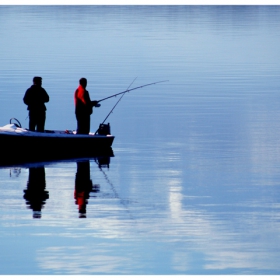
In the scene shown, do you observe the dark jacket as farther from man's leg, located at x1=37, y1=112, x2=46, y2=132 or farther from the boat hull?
the boat hull

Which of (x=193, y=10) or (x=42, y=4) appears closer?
(x=193, y=10)

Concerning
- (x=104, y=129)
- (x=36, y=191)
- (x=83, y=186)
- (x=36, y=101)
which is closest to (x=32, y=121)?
(x=36, y=101)

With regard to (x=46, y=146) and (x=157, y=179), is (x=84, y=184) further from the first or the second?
(x=46, y=146)

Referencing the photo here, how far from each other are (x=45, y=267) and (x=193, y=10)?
105623mm

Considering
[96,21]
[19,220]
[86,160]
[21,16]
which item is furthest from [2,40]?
[19,220]

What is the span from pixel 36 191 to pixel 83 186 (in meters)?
0.82

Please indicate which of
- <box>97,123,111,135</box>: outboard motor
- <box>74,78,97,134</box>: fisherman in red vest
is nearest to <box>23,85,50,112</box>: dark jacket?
<box>74,78,97,134</box>: fisherman in red vest

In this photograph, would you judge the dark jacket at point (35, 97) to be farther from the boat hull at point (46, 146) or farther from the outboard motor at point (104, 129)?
the outboard motor at point (104, 129)

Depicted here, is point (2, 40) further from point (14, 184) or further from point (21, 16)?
point (14, 184)

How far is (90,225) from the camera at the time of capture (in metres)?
15.6

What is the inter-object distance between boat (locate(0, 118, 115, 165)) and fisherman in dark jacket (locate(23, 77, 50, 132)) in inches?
19.7

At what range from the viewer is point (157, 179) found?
19.4 metres

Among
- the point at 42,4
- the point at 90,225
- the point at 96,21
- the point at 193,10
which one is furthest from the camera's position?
the point at 42,4

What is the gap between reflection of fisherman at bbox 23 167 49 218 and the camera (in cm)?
1692
